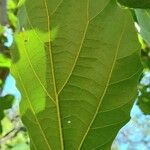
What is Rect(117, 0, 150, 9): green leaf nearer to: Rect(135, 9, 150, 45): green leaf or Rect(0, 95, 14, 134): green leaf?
Result: Rect(135, 9, 150, 45): green leaf

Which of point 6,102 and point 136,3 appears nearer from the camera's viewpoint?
point 136,3

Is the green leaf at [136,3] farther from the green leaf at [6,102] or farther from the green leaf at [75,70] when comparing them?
the green leaf at [6,102]

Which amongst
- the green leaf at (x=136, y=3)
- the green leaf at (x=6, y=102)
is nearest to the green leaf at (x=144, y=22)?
the green leaf at (x=136, y=3)

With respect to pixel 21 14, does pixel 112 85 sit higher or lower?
lower

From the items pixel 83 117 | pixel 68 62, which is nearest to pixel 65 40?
pixel 68 62

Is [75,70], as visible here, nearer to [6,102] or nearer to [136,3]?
[136,3]

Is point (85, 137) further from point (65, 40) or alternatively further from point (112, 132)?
point (65, 40)

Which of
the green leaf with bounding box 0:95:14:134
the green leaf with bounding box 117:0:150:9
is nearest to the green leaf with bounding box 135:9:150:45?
the green leaf with bounding box 117:0:150:9

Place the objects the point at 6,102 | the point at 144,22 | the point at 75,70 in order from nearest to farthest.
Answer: the point at 75,70 < the point at 144,22 < the point at 6,102

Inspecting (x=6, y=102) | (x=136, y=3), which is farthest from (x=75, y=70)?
(x=6, y=102)
